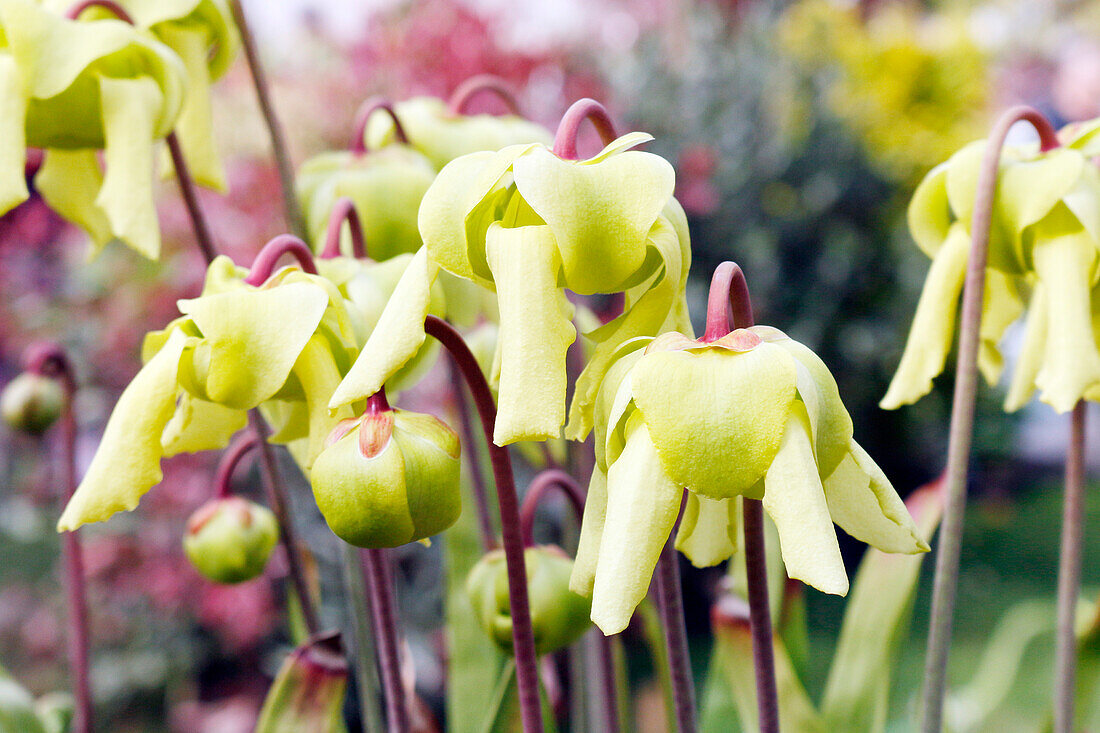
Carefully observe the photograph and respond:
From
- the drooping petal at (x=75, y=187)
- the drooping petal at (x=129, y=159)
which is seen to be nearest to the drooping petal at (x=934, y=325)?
the drooping petal at (x=129, y=159)

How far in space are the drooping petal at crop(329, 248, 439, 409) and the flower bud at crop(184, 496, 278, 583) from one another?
36cm

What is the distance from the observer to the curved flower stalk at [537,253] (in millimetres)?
310

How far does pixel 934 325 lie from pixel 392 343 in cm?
33

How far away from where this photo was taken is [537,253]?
322 millimetres

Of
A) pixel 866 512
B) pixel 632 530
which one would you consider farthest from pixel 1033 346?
pixel 632 530

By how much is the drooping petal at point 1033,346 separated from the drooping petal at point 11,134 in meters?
0.54

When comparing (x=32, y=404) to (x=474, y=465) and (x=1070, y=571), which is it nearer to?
(x=474, y=465)

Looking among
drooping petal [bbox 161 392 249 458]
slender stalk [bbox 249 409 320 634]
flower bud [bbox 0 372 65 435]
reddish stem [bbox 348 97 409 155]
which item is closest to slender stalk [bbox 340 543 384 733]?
slender stalk [bbox 249 409 320 634]

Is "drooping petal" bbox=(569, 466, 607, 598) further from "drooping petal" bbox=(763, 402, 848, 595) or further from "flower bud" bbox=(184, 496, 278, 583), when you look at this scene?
"flower bud" bbox=(184, 496, 278, 583)

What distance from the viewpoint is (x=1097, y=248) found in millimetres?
450

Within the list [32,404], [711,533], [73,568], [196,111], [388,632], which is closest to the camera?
[711,533]

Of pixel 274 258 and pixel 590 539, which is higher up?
pixel 274 258

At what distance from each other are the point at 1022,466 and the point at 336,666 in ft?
9.85

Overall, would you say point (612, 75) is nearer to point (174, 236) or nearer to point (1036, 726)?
point (174, 236)
